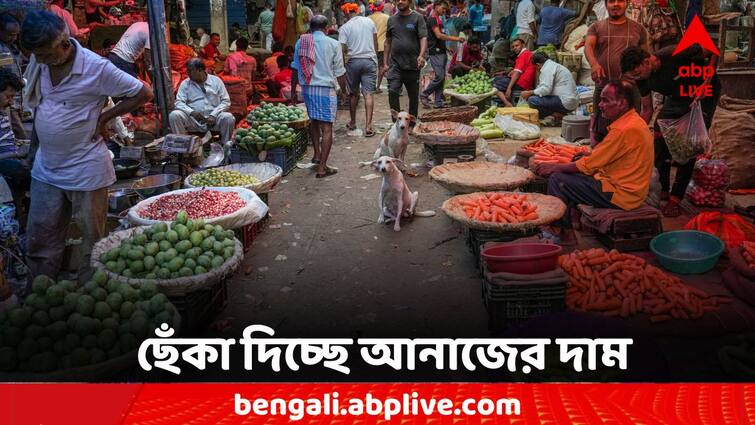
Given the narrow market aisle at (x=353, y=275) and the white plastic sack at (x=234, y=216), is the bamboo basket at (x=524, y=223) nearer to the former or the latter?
the narrow market aisle at (x=353, y=275)

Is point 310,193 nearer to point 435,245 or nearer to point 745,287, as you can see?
point 435,245

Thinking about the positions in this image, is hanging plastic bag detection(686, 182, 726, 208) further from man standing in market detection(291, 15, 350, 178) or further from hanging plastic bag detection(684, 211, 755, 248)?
man standing in market detection(291, 15, 350, 178)

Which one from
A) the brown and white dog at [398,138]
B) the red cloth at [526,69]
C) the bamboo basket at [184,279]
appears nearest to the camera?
the bamboo basket at [184,279]

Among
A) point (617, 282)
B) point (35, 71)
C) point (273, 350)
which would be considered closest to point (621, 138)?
point (617, 282)

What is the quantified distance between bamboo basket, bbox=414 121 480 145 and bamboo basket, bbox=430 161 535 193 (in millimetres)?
1396

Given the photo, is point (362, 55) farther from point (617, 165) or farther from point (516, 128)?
point (617, 165)

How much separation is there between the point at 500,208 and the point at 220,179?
2.84 m

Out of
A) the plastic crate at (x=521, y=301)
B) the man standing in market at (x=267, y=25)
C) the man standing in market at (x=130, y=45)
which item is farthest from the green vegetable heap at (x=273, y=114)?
the man standing in market at (x=267, y=25)

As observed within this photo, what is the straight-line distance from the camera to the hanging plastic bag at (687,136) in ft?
19.0

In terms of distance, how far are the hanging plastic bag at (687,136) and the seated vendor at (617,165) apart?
1.01 m

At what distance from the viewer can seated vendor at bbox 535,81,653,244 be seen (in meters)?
4.99

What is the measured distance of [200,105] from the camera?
835 cm

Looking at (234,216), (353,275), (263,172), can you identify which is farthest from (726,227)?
(263,172)

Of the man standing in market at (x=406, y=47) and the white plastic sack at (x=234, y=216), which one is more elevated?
the man standing in market at (x=406, y=47)
